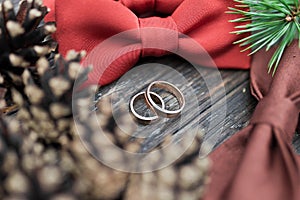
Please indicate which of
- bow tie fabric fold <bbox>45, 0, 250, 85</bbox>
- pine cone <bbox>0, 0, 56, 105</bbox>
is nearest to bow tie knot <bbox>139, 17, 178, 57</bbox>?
bow tie fabric fold <bbox>45, 0, 250, 85</bbox>

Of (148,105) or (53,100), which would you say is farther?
(148,105)

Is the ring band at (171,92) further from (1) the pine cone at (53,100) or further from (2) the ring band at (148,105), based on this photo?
(1) the pine cone at (53,100)

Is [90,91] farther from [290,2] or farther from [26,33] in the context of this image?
[290,2]

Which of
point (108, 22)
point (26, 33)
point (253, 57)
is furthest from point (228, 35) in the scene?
point (26, 33)

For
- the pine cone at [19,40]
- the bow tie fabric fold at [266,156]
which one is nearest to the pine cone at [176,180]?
the bow tie fabric fold at [266,156]

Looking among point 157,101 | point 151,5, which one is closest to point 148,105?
point 157,101

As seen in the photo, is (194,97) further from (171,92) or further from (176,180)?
(176,180)
